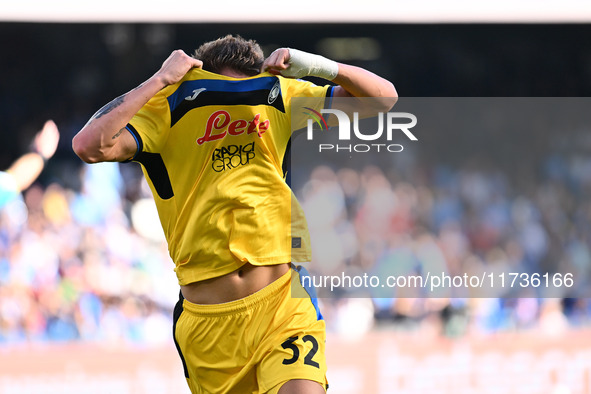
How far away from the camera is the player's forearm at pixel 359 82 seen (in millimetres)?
3277

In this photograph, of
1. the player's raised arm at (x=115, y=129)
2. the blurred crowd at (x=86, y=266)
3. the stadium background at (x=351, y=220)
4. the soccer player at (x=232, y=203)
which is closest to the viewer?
the player's raised arm at (x=115, y=129)

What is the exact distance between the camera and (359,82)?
3.28 m

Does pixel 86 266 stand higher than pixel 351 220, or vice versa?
pixel 351 220

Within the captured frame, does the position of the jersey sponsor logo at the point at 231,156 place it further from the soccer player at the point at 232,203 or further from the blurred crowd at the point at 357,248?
the blurred crowd at the point at 357,248

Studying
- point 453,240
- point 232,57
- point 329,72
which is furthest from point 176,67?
point 453,240

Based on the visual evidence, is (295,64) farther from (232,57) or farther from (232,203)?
(232,203)

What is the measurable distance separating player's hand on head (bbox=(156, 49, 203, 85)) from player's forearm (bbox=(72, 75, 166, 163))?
83 mm

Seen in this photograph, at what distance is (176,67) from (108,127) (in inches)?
15.2

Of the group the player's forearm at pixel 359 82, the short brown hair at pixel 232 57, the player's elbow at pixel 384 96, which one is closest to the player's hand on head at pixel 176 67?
the short brown hair at pixel 232 57

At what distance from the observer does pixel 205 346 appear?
3225 mm

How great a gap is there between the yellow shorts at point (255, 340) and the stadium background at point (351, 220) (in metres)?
3.71

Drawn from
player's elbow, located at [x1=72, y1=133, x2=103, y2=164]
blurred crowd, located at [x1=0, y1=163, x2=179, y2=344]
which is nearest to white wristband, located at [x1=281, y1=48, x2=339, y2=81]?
player's elbow, located at [x1=72, y1=133, x2=103, y2=164]

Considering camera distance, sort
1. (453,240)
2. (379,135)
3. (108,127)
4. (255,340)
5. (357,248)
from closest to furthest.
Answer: (108,127), (255,340), (357,248), (379,135), (453,240)

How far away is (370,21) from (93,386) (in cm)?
447
